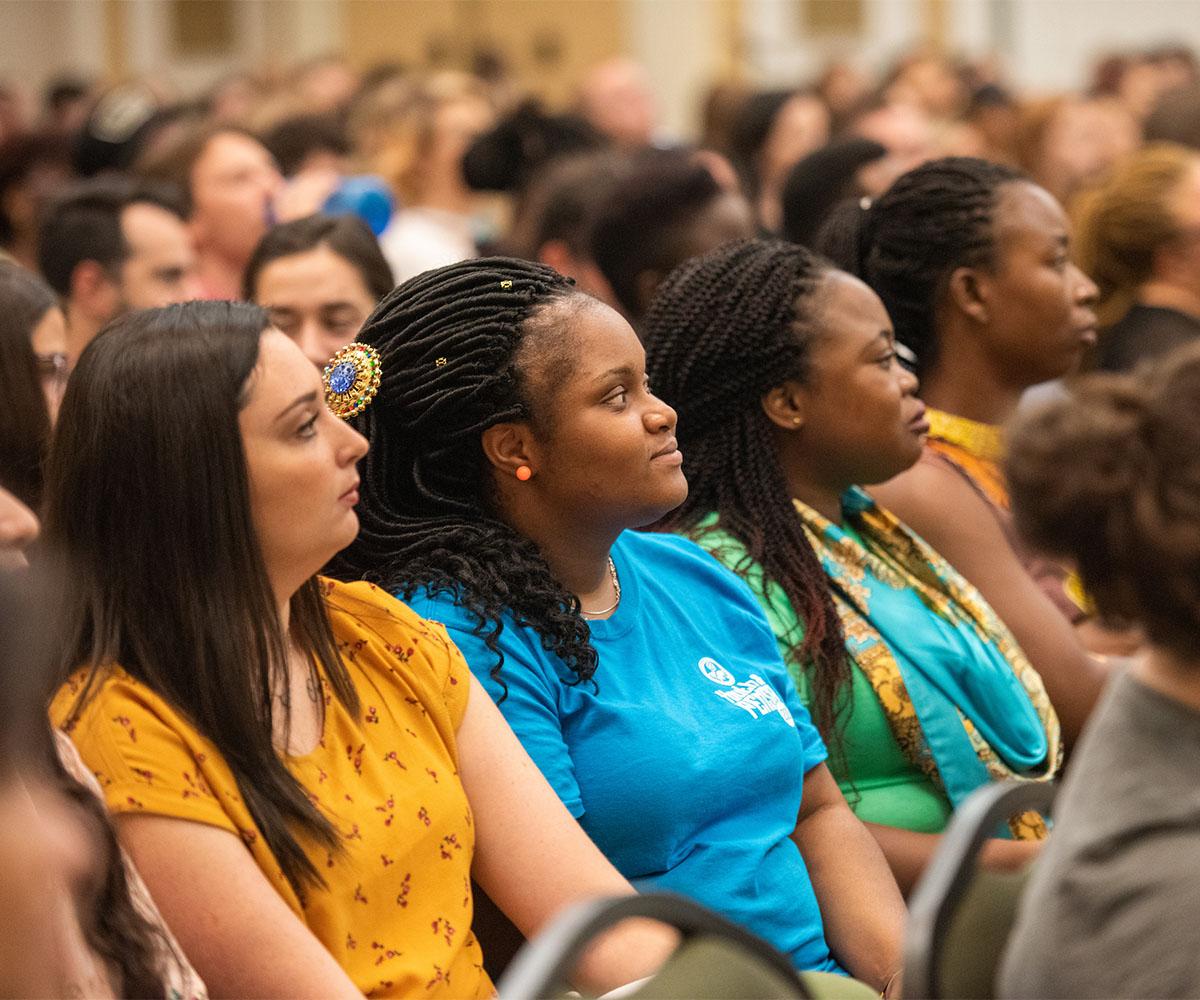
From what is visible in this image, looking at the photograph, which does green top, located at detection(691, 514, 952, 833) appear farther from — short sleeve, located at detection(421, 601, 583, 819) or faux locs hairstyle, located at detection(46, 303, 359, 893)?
faux locs hairstyle, located at detection(46, 303, 359, 893)

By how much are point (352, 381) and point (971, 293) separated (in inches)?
55.9

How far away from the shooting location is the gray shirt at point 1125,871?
1419mm

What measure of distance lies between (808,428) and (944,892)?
1308mm

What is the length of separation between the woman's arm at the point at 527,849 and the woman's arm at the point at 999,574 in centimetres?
116

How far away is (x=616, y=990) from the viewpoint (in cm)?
192

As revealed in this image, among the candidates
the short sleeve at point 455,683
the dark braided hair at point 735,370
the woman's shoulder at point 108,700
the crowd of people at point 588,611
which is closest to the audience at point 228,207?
the crowd of people at point 588,611

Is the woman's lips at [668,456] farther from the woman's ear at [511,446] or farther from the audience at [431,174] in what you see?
the audience at [431,174]

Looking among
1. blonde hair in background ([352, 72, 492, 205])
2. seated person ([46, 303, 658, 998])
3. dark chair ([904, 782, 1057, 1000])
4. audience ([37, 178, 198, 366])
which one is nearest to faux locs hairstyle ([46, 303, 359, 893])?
seated person ([46, 303, 658, 998])

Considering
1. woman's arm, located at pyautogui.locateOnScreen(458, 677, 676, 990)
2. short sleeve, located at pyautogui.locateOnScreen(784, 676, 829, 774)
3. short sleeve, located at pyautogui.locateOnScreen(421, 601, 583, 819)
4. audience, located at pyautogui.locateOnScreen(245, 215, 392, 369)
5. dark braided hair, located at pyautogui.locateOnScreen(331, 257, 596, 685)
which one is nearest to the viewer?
woman's arm, located at pyautogui.locateOnScreen(458, 677, 676, 990)

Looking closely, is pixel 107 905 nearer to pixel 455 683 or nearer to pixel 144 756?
pixel 144 756

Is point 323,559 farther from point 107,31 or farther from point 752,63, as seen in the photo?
point 107,31

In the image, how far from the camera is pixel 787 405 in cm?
282

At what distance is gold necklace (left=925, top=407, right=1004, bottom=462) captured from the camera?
3.28 meters

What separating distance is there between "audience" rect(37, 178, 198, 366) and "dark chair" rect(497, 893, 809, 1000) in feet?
10.2
